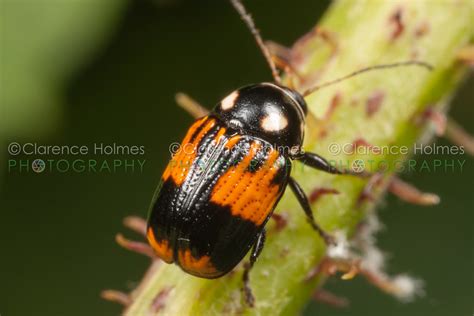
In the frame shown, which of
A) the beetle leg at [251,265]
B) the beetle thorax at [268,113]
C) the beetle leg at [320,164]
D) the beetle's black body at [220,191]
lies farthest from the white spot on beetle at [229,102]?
the beetle leg at [251,265]

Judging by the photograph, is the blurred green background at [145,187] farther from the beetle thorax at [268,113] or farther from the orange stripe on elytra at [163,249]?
the orange stripe on elytra at [163,249]

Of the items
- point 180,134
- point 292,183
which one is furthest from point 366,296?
point 292,183

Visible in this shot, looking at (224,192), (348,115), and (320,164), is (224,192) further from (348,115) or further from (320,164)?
(348,115)

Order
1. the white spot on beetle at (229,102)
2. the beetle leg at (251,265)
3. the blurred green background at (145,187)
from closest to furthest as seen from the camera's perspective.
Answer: the beetle leg at (251,265)
the white spot on beetle at (229,102)
the blurred green background at (145,187)

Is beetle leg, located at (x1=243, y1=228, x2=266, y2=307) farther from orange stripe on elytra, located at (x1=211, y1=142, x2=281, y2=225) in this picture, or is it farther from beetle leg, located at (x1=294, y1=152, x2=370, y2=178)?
beetle leg, located at (x1=294, y1=152, x2=370, y2=178)

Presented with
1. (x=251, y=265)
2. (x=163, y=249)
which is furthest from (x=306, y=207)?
(x=163, y=249)

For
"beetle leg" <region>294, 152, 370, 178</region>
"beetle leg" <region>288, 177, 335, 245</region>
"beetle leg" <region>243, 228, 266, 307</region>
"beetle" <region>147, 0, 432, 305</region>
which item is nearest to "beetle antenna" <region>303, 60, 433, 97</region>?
"beetle" <region>147, 0, 432, 305</region>
